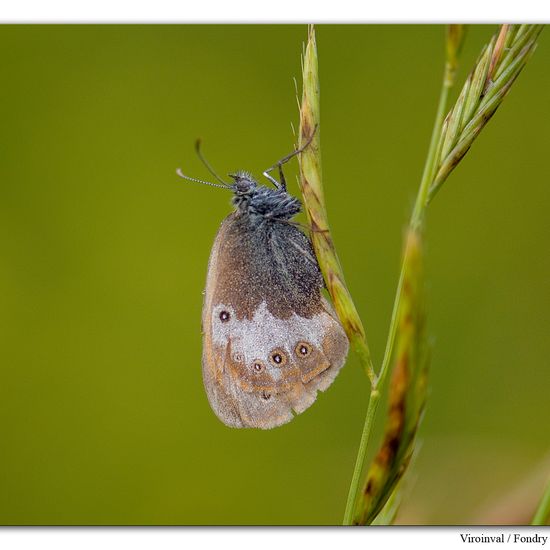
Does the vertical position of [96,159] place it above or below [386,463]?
above

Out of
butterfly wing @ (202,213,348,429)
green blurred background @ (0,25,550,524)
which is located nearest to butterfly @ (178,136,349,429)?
butterfly wing @ (202,213,348,429)

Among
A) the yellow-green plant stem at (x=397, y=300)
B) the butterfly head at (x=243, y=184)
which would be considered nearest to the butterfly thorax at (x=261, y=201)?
the butterfly head at (x=243, y=184)

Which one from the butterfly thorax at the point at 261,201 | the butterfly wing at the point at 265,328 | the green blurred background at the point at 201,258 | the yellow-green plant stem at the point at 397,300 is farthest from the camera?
the green blurred background at the point at 201,258

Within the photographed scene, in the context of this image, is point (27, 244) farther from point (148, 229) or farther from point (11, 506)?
point (11, 506)

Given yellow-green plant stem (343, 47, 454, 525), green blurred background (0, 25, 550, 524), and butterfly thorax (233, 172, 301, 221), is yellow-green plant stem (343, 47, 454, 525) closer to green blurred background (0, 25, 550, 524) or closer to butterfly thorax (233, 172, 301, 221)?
butterfly thorax (233, 172, 301, 221)

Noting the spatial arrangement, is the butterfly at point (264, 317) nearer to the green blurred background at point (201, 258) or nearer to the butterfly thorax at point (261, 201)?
the butterfly thorax at point (261, 201)
